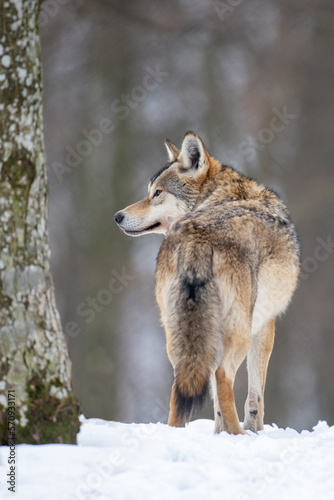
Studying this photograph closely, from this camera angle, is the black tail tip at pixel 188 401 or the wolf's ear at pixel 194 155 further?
the wolf's ear at pixel 194 155

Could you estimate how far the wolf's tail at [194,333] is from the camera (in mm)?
3605

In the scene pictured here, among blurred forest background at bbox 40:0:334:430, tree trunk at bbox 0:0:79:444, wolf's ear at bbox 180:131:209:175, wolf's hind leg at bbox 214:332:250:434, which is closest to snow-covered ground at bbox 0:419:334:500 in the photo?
tree trunk at bbox 0:0:79:444

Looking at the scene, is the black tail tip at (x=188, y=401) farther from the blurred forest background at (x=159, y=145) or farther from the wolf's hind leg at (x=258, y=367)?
the blurred forest background at (x=159, y=145)

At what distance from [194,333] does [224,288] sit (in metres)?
0.30

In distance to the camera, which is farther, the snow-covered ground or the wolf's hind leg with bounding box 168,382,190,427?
the wolf's hind leg with bounding box 168,382,190,427

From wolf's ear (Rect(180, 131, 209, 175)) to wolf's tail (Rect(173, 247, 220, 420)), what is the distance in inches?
51.2

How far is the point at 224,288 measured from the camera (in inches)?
153

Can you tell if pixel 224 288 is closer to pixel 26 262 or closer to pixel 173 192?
pixel 26 262

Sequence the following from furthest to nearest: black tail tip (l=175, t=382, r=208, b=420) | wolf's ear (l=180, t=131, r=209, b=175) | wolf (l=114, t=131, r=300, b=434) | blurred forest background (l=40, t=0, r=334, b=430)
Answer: blurred forest background (l=40, t=0, r=334, b=430) < wolf's ear (l=180, t=131, r=209, b=175) < wolf (l=114, t=131, r=300, b=434) < black tail tip (l=175, t=382, r=208, b=420)

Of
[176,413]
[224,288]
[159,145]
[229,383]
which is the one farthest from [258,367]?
[159,145]

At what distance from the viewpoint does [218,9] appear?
32.4 ft

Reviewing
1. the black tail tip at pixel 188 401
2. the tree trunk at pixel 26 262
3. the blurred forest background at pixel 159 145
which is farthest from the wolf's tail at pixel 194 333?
the blurred forest background at pixel 159 145

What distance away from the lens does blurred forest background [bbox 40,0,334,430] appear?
906 cm

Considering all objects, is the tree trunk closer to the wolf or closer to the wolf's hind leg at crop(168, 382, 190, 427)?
the wolf's hind leg at crop(168, 382, 190, 427)
